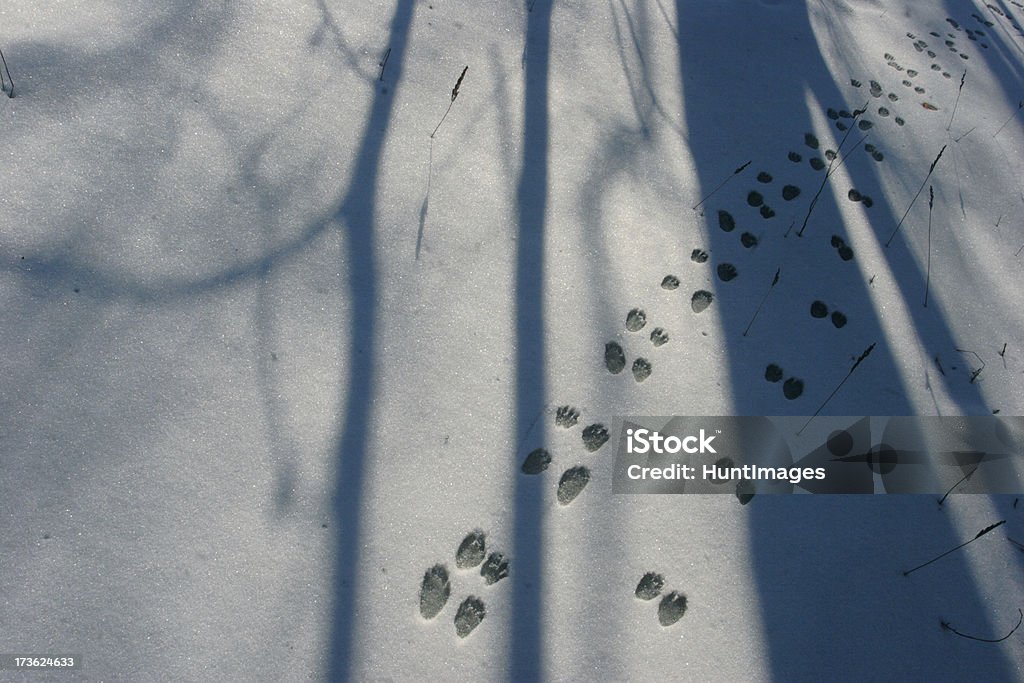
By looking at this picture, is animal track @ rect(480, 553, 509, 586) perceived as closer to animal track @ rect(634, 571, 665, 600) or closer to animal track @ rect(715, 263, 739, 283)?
animal track @ rect(634, 571, 665, 600)

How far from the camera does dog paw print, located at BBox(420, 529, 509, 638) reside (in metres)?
1.73

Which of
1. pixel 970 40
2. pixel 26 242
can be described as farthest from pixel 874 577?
pixel 970 40

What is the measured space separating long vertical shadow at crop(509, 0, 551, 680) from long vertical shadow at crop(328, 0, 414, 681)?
45 centimetres

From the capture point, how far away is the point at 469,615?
1.74m

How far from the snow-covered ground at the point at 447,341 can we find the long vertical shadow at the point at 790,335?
14 millimetres

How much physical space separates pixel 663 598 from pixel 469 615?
55cm

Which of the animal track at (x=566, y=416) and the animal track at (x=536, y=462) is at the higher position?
the animal track at (x=566, y=416)

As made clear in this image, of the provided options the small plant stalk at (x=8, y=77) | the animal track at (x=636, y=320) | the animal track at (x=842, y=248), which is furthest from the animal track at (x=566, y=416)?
the small plant stalk at (x=8, y=77)

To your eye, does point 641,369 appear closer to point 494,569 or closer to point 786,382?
point 786,382

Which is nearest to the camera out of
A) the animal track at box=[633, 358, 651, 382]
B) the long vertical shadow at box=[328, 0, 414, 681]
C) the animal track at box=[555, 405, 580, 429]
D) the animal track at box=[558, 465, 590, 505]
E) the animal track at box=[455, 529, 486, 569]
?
the long vertical shadow at box=[328, 0, 414, 681]

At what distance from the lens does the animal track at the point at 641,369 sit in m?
2.19

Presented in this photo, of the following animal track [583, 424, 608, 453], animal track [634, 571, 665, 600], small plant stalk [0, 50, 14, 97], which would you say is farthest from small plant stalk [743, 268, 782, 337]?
small plant stalk [0, 50, 14, 97]

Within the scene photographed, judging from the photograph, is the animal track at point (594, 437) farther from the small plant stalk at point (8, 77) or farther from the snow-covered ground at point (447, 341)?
the small plant stalk at point (8, 77)

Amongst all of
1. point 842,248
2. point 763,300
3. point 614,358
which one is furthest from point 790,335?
point 614,358
